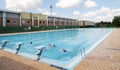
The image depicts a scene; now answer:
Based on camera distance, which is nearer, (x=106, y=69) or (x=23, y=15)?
(x=106, y=69)

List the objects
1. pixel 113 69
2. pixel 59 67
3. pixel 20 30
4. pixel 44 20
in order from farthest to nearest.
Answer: pixel 44 20, pixel 20 30, pixel 59 67, pixel 113 69

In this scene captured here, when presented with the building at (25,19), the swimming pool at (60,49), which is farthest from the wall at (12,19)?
the swimming pool at (60,49)

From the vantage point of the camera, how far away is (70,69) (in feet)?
15.3

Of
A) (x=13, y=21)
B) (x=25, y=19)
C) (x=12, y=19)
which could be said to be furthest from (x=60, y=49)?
(x=25, y=19)

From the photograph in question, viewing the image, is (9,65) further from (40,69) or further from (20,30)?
(20,30)

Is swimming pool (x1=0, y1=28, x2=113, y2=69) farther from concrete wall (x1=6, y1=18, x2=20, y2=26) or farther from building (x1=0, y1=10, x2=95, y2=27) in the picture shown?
concrete wall (x1=6, y1=18, x2=20, y2=26)

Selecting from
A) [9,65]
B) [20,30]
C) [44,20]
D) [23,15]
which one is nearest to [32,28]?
[20,30]

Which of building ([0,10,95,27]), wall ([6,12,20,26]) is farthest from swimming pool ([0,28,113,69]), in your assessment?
wall ([6,12,20,26])

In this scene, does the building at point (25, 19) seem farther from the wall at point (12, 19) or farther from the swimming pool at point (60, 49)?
the swimming pool at point (60, 49)

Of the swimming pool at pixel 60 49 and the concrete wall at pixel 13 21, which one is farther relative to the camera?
the concrete wall at pixel 13 21

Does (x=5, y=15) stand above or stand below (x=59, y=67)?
above

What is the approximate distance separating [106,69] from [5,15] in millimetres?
26289

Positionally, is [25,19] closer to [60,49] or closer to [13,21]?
[13,21]

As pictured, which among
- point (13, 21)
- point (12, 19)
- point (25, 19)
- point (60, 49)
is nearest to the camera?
point (60, 49)
